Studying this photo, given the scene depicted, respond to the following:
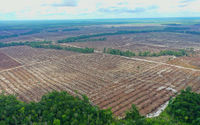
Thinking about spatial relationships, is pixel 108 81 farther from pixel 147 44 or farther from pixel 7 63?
pixel 147 44

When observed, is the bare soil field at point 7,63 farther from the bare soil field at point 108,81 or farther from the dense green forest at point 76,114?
the dense green forest at point 76,114

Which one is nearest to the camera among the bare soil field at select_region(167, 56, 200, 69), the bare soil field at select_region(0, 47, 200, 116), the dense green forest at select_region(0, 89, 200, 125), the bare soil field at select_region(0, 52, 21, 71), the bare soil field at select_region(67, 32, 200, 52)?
the dense green forest at select_region(0, 89, 200, 125)

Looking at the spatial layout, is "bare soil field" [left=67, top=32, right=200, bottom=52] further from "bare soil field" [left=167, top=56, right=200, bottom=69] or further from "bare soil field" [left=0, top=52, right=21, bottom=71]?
"bare soil field" [left=0, top=52, right=21, bottom=71]

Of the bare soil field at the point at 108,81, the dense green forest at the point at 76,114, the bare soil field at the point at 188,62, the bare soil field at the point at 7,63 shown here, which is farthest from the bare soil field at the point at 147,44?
the dense green forest at the point at 76,114

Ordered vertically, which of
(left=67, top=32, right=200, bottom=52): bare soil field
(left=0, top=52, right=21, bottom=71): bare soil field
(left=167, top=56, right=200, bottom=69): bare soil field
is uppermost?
(left=67, top=32, right=200, bottom=52): bare soil field

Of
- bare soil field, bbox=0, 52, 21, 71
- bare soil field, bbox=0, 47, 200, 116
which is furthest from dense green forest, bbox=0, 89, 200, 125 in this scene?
bare soil field, bbox=0, 52, 21, 71

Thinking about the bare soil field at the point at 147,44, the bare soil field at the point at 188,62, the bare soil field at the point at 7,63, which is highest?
the bare soil field at the point at 147,44

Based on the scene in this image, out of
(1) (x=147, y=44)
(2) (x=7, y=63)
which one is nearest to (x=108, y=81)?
(2) (x=7, y=63)
